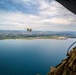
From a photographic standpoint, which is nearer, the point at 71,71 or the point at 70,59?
the point at 71,71

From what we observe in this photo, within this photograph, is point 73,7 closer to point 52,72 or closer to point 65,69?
point 65,69

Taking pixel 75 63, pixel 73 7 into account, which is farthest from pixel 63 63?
pixel 73 7

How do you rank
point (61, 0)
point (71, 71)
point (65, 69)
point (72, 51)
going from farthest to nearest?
point (72, 51) → point (65, 69) → point (71, 71) → point (61, 0)

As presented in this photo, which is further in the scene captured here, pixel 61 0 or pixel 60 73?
pixel 60 73

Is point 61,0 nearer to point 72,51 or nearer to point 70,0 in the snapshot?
point 70,0

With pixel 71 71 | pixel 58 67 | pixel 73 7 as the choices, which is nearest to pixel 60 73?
pixel 58 67

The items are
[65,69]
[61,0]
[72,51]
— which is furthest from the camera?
[72,51]

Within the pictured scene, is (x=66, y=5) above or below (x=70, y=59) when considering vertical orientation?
above

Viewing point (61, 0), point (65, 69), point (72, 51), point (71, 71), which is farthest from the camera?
point (72, 51)

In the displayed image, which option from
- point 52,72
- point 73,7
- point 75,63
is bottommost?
point 52,72
